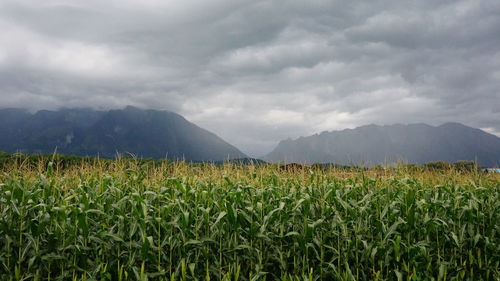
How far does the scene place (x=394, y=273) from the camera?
7875 millimetres

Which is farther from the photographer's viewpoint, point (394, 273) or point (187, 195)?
point (187, 195)

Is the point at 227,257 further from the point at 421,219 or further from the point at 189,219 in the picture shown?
the point at 421,219

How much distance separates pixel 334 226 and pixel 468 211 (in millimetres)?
3780

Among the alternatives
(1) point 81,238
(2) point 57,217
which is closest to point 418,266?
(1) point 81,238

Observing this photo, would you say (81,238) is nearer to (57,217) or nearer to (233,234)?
(57,217)

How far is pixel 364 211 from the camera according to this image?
8578 millimetres

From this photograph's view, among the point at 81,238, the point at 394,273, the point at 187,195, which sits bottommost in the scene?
the point at 394,273

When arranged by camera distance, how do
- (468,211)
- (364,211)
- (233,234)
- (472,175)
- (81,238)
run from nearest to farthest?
(81,238) → (233,234) → (364,211) → (468,211) → (472,175)

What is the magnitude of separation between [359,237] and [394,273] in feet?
3.64

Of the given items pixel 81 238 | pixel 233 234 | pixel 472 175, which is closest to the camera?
pixel 81 238

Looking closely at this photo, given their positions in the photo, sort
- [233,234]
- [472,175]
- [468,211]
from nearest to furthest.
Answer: [233,234]
[468,211]
[472,175]

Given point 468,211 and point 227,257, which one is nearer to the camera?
point 227,257

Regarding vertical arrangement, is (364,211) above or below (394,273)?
above

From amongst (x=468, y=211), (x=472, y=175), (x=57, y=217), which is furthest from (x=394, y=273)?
(x=472, y=175)
